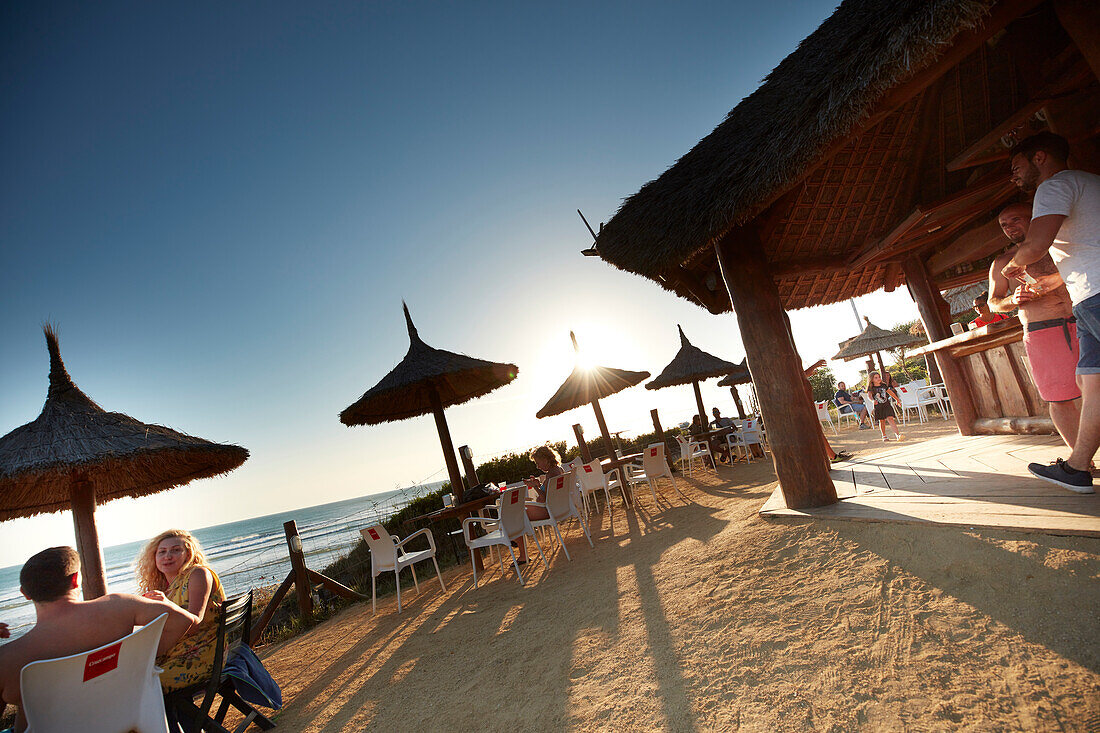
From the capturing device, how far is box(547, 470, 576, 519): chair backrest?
542 cm

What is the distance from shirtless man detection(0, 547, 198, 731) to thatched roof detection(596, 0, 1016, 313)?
4086 mm

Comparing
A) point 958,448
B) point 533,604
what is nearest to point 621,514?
point 533,604

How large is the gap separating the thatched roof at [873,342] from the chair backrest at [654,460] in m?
9.39

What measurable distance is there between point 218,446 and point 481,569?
3.62 metres

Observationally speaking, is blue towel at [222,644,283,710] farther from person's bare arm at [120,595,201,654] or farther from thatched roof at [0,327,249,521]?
thatched roof at [0,327,249,521]

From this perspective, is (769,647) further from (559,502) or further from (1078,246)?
(559,502)

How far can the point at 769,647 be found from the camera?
2223 millimetres

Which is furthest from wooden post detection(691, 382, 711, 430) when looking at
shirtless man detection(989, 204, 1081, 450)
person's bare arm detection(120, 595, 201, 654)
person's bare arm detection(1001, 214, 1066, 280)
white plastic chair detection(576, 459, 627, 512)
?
person's bare arm detection(120, 595, 201, 654)

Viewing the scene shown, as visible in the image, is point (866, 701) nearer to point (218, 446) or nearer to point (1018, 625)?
point (1018, 625)

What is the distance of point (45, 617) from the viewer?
210 centimetres

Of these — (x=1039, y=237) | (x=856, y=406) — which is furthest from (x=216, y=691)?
(x=856, y=406)

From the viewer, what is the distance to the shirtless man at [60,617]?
1.99 m

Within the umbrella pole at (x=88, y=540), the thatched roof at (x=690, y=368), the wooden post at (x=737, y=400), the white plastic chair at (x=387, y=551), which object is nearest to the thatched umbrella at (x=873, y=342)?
the wooden post at (x=737, y=400)

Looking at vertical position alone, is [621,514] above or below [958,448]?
below
